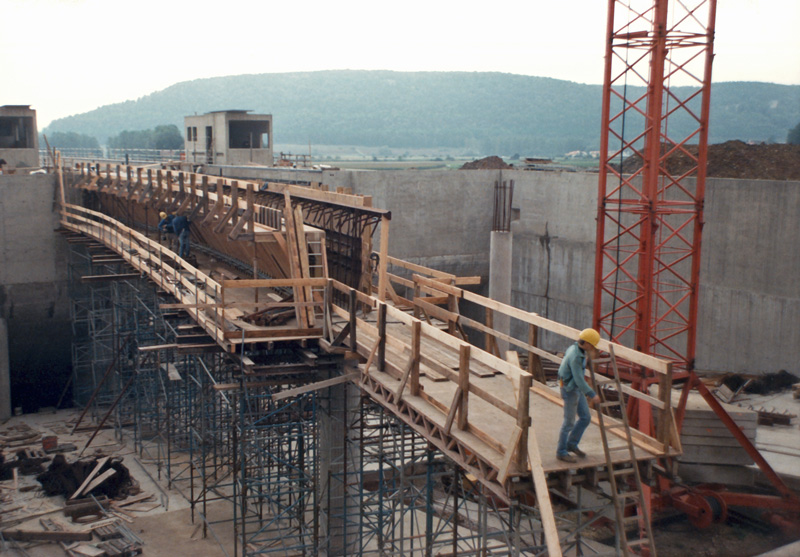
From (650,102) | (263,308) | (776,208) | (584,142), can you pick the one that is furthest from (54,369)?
(584,142)

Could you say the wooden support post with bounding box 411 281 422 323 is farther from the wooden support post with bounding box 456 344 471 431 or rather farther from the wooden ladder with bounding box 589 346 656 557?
the wooden ladder with bounding box 589 346 656 557

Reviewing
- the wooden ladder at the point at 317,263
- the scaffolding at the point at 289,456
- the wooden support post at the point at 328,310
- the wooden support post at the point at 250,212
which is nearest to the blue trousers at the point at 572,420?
the scaffolding at the point at 289,456

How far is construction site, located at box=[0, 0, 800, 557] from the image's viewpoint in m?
10.2

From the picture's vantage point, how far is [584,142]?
183500 mm

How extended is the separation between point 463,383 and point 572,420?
138 centimetres

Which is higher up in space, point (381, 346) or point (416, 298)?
point (416, 298)

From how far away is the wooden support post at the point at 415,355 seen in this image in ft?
33.4

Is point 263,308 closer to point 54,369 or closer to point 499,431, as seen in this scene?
point 499,431

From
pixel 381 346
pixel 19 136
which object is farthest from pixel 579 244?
pixel 19 136

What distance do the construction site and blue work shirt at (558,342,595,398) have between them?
1.35ft

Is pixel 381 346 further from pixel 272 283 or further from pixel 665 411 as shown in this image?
pixel 665 411

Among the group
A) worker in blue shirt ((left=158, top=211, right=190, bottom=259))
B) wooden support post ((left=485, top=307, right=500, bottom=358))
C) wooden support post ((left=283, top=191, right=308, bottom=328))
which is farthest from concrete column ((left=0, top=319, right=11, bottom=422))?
wooden support post ((left=485, top=307, right=500, bottom=358))

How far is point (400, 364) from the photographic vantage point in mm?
11984

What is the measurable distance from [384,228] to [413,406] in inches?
183
